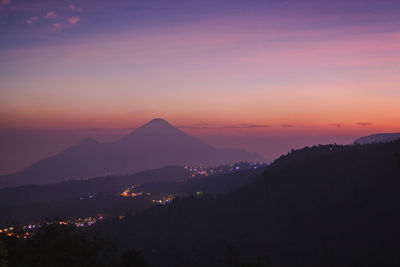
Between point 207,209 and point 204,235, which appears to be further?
point 207,209

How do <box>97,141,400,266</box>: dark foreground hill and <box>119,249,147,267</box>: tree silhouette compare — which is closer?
<box>119,249,147,267</box>: tree silhouette

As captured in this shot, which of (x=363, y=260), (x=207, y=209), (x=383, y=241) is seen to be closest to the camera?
(x=363, y=260)

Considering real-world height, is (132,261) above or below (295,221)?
above

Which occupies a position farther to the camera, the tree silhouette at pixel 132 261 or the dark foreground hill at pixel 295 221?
the dark foreground hill at pixel 295 221

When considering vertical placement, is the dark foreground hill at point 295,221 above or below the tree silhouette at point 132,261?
below

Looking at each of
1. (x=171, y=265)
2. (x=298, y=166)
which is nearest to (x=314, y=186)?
(x=298, y=166)

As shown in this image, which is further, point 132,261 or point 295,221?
point 295,221

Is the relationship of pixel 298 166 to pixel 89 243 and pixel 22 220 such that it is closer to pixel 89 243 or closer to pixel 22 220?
pixel 89 243

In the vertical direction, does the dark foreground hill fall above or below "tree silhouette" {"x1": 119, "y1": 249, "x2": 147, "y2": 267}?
below
